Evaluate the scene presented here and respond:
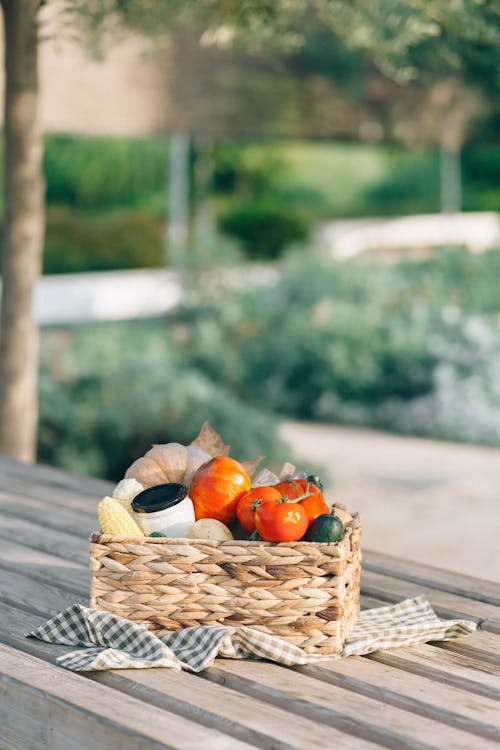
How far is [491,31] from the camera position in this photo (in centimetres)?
527

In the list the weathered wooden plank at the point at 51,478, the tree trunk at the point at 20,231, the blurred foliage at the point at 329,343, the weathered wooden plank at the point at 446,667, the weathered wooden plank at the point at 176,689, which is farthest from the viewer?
the blurred foliage at the point at 329,343

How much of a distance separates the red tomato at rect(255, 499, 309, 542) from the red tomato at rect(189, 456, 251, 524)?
0.43 feet

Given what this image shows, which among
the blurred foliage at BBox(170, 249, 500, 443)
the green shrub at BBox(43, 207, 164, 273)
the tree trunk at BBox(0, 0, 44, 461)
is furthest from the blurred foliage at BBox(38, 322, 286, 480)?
the green shrub at BBox(43, 207, 164, 273)

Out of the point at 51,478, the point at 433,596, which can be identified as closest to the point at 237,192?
the point at 51,478

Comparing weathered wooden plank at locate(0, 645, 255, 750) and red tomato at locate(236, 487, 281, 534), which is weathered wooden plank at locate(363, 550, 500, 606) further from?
weathered wooden plank at locate(0, 645, 255, 750)

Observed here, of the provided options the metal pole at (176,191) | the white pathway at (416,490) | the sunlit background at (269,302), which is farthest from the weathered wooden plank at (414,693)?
the metal pole at (176,191)

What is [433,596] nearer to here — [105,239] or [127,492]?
[127,492]

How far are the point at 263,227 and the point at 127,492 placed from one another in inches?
503

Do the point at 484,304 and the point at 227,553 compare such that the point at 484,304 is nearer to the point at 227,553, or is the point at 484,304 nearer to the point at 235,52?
the point at 235,52

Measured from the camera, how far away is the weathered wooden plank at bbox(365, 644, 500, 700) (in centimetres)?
233

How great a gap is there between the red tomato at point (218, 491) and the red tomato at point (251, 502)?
32 mm

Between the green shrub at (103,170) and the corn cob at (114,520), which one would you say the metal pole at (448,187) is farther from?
the corn cob at (114,520)

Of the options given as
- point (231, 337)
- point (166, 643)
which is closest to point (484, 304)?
point (231, 337)

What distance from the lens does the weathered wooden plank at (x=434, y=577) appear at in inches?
116
